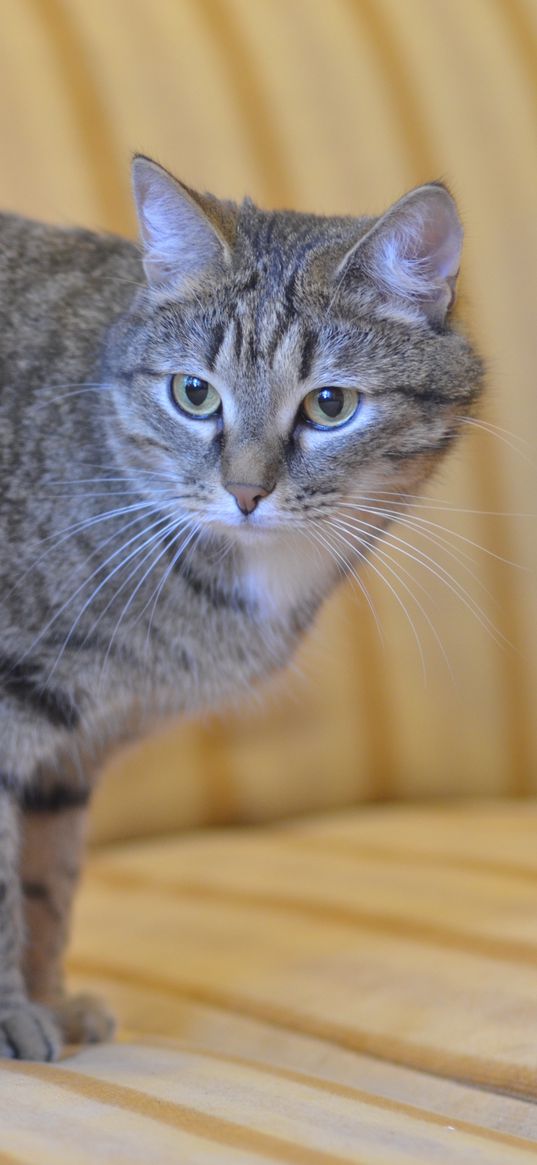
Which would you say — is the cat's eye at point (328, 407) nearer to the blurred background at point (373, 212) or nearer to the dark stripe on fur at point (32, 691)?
the dark stripe on fur at point (32, 691)

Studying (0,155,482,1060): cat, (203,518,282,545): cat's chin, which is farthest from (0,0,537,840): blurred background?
(203,518,282,545): cat's chin

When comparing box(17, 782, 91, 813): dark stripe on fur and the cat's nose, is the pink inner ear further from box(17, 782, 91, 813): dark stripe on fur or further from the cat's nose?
box(17, 782, 91, 813): dark stripe on fur

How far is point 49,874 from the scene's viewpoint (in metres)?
1.43

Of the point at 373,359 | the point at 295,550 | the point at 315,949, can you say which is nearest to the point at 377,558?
the point at 295,550

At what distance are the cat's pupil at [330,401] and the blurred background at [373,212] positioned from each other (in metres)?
0.73

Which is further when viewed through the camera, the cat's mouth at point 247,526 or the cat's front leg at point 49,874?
the cat's front leg at point 49,874

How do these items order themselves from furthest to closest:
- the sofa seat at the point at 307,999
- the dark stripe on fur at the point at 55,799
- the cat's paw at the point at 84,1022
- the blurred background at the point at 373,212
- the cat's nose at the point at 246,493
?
1. the blurred background at the point at 373,212
2. the dark stripe on fur at the point at 55,799
3. the cat's paw at the point at 84,1022
4. the cat's nose at the point at 246,493
5. the sofa seat at the point at 307,999

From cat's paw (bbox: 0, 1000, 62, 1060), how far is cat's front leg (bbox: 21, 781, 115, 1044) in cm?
15

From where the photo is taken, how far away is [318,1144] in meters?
0.91

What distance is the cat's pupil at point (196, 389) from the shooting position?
3.96 ft

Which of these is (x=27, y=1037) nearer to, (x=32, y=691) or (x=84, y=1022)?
(x=84, y=1022)

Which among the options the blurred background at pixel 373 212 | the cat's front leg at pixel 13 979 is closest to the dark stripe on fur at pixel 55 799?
the cat's front leg at pixel 13 979

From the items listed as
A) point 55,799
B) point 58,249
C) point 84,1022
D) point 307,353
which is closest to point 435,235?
point 307,353

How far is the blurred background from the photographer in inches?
75.9
